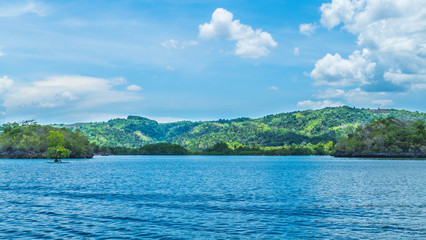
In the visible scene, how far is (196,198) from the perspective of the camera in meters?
61.2

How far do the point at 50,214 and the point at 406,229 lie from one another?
130 feet

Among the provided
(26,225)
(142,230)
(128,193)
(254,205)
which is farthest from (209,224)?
(128,193)

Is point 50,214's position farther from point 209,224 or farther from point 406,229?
point 406,229

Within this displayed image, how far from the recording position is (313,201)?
2263 inches

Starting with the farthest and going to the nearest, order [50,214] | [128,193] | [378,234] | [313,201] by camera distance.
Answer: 1. [128,193]
2. [313,201]
3. [50,214]
4. [378,234]

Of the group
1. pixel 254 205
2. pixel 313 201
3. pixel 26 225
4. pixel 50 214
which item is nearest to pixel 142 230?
pixel 26 225

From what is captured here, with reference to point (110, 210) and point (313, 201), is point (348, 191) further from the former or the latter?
point (110, 210)

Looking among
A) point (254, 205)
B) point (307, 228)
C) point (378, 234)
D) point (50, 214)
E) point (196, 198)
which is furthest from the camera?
point (196, 198)

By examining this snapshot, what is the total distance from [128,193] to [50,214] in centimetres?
2306

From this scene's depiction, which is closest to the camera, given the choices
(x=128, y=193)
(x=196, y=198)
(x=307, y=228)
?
(x=307, y=228)

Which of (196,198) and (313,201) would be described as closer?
(313,201)

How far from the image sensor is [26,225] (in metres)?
39.4

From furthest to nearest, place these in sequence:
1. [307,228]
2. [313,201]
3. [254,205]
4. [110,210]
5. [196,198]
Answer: [196,198]
[313,201]
[254,205]
[110,210]
[307,228]

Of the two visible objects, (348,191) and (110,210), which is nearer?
(110,210)
